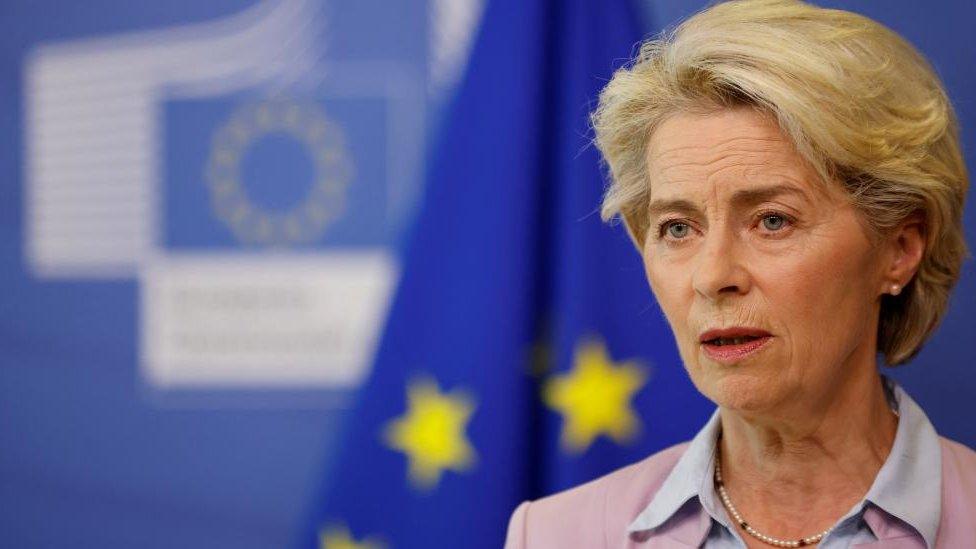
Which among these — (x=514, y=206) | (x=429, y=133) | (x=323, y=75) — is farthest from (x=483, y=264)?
(x=323, y=75)

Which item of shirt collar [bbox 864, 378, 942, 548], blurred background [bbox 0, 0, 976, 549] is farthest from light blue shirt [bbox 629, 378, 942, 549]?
blurred background [bbox 0, 0, 976, 549]

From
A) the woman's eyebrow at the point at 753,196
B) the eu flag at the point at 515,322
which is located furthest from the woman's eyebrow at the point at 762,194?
the eu flag at the point at 515,322

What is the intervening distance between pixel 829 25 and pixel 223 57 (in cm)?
124

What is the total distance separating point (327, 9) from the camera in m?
2.16

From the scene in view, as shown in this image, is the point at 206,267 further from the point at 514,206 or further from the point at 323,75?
the point at 514,206

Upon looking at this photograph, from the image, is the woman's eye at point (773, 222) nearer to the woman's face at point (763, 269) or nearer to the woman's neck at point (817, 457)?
the woman's face at point (763, 269)

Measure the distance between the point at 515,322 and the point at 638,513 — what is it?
14.9 inches

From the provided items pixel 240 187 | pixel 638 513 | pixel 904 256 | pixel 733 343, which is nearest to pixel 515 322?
pixel 638 513

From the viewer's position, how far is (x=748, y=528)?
1398 mm

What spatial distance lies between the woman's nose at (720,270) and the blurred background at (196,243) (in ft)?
2.81

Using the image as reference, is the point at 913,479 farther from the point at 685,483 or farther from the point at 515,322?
the point at 515,322

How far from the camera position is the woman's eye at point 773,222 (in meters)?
1.30

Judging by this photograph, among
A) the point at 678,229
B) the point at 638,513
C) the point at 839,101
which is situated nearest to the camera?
the point at 839,101

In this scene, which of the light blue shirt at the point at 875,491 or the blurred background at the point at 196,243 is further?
the blurred background at the point at 196,243
